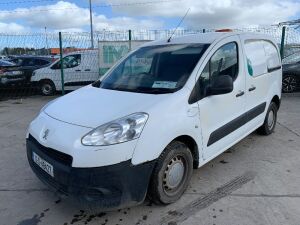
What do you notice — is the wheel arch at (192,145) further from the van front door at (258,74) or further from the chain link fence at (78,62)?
the chain link fence at (78,62)

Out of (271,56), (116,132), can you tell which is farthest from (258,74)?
(116,132)

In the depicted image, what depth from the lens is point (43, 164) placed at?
337 cm

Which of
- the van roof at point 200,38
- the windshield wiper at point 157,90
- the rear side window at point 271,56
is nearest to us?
the windshield wiper at point 157,90

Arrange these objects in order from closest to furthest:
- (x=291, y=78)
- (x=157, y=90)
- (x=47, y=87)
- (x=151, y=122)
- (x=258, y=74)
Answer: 1. (x=151, y=122)
2. (x=157, y=90)
3. (x=258, y=74)
4. (x=291, y=78)
5. (x=47, y=87)

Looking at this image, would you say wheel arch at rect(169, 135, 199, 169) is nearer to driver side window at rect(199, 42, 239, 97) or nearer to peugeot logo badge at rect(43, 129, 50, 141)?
driver side window at rect(199, 42, 239, 97)

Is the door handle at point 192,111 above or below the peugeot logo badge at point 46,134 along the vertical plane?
above

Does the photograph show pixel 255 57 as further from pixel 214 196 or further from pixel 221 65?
pixel 214 196

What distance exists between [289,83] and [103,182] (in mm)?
9637

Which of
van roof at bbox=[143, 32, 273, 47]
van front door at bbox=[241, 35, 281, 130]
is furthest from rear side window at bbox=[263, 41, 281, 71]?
van roof at bbox=[143, 32, 273, 47]

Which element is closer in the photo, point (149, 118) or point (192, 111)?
point (149, 118)

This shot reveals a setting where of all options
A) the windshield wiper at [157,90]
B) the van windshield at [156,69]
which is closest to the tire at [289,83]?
the van windshield at [156,69]

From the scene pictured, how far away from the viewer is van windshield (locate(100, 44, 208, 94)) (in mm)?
3820

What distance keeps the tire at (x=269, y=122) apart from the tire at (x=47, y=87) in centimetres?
870

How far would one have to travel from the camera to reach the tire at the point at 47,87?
41.0 ft
